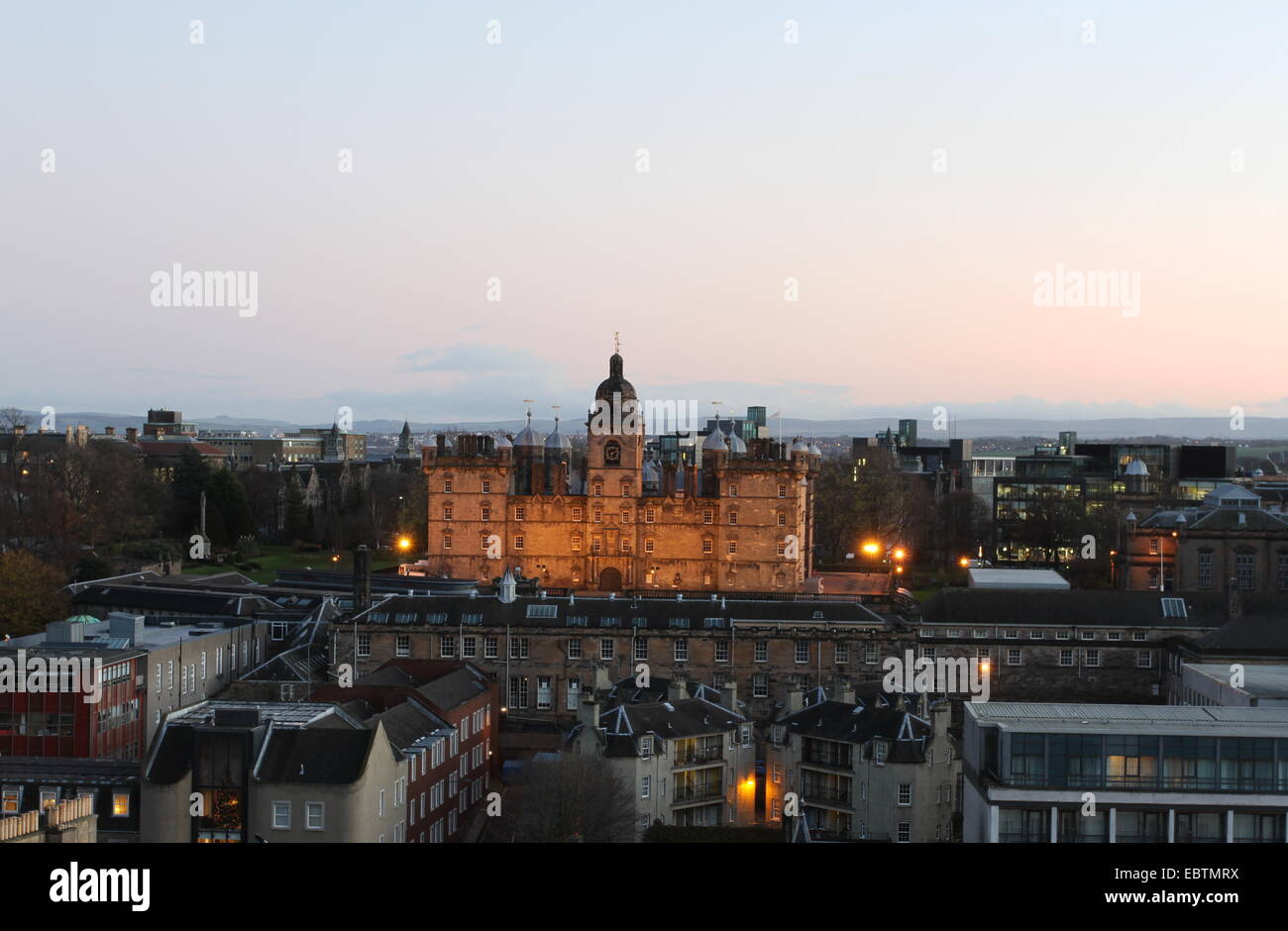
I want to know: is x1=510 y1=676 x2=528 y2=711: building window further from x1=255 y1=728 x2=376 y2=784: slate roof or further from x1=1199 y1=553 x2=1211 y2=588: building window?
x1=1199 y1=553 x2=1211 y2=588: building window

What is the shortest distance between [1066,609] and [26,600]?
5041cm

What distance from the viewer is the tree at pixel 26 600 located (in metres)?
68.4

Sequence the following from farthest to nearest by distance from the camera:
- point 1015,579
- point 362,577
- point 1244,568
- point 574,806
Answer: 1. point 1244,568
2. point 1015,579
3. point 362,577
4. point 574,806

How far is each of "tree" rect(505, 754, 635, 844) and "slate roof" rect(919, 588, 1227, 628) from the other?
26.0 meters

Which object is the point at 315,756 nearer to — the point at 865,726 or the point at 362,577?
the point at 865,726

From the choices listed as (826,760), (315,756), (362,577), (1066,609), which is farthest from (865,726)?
(362,577)

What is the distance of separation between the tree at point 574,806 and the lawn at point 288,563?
59.6 m

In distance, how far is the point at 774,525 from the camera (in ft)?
297

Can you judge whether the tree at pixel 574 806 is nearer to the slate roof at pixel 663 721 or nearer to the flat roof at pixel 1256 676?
the slate roof at pixel 663 721

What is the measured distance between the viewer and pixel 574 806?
3919 centimetres

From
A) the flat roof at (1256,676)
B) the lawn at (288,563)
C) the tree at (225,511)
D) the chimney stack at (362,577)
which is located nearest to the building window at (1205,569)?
the flat roof at (1256,676)

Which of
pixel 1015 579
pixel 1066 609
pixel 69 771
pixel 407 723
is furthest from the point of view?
pixel 1015 579

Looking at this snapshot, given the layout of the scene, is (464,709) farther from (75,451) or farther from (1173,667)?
(75,451)
